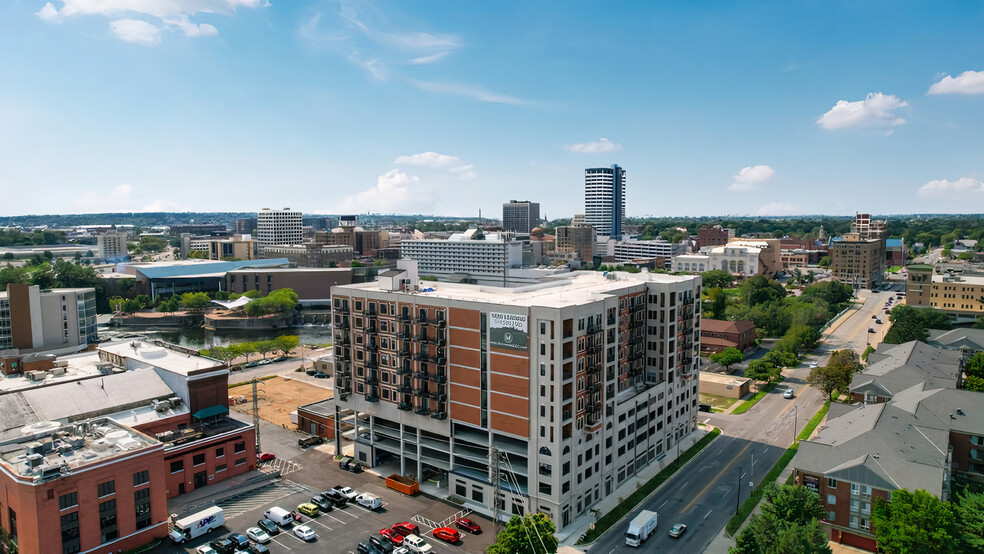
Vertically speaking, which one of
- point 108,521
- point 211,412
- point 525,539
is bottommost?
point 108,521

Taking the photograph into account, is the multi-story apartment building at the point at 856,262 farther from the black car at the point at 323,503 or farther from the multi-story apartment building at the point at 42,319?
the multi-story apartment building at the point at 42,319

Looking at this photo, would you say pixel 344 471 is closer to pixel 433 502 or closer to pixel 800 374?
pixel 433 502

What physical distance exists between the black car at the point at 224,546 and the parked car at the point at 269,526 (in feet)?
8.63

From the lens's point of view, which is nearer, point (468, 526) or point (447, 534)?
point (447, 534)

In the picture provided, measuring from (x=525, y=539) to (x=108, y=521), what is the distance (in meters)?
29.1

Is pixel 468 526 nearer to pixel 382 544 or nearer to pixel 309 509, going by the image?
pixel 382 544

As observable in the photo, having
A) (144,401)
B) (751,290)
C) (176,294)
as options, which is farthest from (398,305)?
(176,294)

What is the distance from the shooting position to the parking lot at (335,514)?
1703 inches

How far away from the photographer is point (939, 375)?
6838 centimetres

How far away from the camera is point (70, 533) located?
39.5 meters

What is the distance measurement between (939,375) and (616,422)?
4382cm

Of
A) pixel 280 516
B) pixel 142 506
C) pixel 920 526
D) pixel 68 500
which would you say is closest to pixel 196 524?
pixel 142 506

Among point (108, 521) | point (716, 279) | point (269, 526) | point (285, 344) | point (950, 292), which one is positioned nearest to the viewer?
point (108, 521)

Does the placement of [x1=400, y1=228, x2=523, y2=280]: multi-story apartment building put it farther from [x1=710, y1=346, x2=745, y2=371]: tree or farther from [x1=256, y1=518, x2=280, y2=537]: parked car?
[x1=256, y1=518, x2=280, y2=537]: parked car
